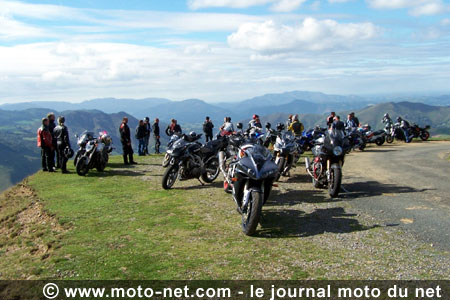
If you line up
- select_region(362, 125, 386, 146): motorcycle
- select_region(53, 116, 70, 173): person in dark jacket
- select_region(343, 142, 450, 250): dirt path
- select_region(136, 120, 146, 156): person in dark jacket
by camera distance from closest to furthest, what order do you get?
1. select_region(343, 142, 450, 250): dirt path
2. select_region(53, 116, 70, 173): person in dark jacket
3. select_region(136, 120, 146, 156): person in dark jacket
4. select_region(362, 125, 386, 146): motorcycle

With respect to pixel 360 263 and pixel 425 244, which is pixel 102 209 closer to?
pixel 360 263

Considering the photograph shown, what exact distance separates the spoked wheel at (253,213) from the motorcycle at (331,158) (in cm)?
416

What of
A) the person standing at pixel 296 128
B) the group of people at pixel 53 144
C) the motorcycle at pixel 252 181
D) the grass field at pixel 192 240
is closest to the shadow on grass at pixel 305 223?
the grass field at pixel 192 240

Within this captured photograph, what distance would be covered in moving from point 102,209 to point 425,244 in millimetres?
7892

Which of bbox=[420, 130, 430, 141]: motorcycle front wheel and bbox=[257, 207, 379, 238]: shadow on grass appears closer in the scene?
bbox=[257, 207, 379, 238]: shadow on grass

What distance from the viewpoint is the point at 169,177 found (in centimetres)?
1289

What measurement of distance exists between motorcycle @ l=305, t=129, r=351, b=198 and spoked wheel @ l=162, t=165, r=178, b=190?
483cm

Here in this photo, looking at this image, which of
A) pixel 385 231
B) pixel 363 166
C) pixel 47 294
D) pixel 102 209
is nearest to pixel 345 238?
pixel 385 231

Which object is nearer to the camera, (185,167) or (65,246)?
(65,246)

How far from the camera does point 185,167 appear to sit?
12.9 m

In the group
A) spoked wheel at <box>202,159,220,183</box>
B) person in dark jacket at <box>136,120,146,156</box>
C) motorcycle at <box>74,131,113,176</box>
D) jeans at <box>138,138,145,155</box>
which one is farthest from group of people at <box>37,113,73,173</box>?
jeans at <box>138,138,145,155</box>

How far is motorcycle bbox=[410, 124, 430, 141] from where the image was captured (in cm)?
3266

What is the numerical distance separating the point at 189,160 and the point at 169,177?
3.00 ft

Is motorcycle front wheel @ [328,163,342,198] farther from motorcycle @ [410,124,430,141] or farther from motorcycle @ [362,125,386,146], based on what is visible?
motorcycle @ [410,124,430,141]
